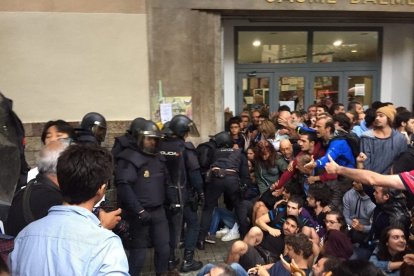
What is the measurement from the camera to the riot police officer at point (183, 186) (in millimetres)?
4816

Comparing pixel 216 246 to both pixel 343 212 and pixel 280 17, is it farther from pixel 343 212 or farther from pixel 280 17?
pixel 280 17

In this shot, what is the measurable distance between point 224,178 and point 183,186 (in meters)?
0.74

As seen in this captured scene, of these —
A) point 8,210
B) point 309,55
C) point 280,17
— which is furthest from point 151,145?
point 309,55

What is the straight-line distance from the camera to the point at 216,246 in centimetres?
576

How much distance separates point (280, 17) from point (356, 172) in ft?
20.7

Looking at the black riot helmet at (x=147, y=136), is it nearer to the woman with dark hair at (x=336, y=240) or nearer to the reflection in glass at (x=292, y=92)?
the woman with dark hair at (x=336, y=240)

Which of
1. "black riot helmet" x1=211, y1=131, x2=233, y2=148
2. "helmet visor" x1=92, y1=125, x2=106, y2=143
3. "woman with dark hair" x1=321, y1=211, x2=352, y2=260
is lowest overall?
"woman with dark hair" x1=321, y1=211, x2=352, y2=260

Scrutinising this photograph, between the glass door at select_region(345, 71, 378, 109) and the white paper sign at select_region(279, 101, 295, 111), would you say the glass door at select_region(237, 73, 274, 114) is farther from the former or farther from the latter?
the glass door at select_region(345, 71, 378, 109)

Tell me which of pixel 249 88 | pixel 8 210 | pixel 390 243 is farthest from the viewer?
pixel 249 88

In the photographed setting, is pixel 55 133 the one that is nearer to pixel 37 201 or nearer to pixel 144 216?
pixel 144 216

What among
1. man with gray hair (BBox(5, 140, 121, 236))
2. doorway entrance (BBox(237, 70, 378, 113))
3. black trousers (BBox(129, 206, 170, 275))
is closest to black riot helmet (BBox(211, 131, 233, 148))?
black trousers (BBox(129, 206, 170, 275))

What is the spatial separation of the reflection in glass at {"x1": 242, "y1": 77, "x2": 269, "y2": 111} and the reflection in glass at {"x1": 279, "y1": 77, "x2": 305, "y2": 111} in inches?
14.8

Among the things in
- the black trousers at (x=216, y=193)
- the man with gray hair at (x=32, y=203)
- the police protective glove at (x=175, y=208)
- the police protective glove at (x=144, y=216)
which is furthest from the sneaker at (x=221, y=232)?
the man with gray hair at (x=32, y=203)

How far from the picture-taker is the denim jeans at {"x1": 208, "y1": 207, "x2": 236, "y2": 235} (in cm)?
610
